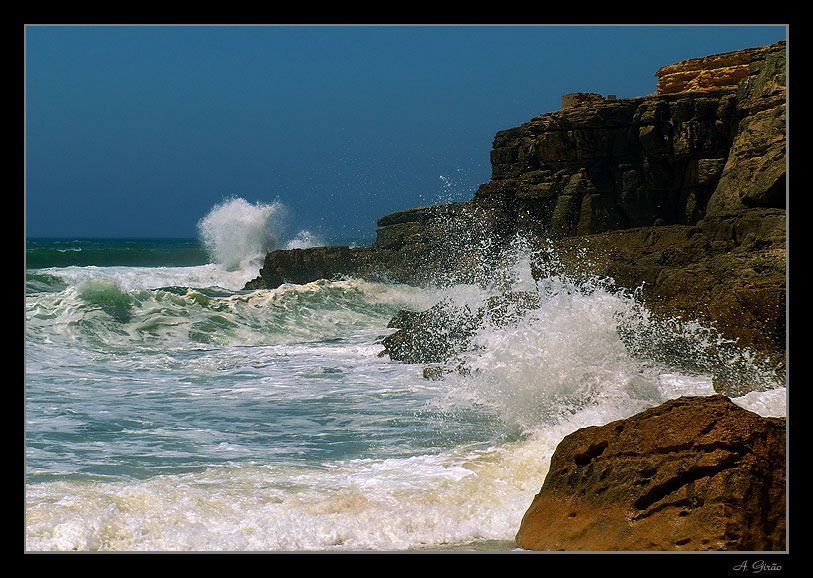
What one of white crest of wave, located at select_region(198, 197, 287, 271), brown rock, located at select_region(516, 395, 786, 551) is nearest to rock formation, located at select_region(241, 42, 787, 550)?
brown rock, located at select_region(516, 395, 786, 551)

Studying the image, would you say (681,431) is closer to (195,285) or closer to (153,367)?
(153,367)

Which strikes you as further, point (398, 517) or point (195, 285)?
point (195, 285)

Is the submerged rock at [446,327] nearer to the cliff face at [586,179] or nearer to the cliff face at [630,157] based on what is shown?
the cliff face at [586,179]

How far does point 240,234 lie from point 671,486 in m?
25.2

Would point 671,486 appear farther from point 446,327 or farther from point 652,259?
point 652,259

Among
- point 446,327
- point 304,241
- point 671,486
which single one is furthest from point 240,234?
point 671,486

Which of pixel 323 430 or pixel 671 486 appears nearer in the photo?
pixel 671 486

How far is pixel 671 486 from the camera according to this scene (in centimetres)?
327

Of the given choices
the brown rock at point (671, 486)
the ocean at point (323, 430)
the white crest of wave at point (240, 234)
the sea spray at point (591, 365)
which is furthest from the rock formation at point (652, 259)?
the white crest of wave at point (240, 234)

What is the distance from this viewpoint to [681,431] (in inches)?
134
